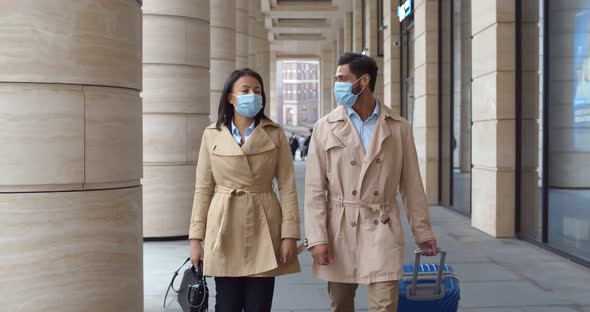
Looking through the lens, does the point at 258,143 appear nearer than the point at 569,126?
Yes

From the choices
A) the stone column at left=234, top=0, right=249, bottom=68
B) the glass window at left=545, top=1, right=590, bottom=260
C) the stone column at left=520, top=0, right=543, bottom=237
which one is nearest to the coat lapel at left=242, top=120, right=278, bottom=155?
the glass window at left=545, top=1, right=590, bottom=260

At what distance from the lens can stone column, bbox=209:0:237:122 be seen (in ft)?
55.8

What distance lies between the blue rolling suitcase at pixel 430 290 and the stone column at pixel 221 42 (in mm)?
13302

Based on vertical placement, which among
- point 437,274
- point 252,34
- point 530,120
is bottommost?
point 437,274

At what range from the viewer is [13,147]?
4051 mm

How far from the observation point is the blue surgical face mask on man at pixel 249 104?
397 cm

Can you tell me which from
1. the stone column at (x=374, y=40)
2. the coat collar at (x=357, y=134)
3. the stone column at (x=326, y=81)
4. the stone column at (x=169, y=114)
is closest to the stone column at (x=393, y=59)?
the stone column at (x=374, y=40)

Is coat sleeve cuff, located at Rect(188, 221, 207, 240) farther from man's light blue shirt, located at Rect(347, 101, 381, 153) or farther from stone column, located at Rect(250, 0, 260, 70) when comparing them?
stone column, located at Rect(250, 0, 260, 70)

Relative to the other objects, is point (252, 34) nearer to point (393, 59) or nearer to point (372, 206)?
point (393, 59)

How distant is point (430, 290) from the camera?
3.80 meters

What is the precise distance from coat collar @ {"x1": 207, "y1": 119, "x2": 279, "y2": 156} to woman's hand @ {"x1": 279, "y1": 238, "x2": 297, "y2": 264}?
52 cm

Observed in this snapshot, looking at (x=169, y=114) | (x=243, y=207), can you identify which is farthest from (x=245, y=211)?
(x=169, y=114)

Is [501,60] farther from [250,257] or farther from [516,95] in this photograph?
[250,257]

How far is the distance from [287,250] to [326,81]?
2084 inches
